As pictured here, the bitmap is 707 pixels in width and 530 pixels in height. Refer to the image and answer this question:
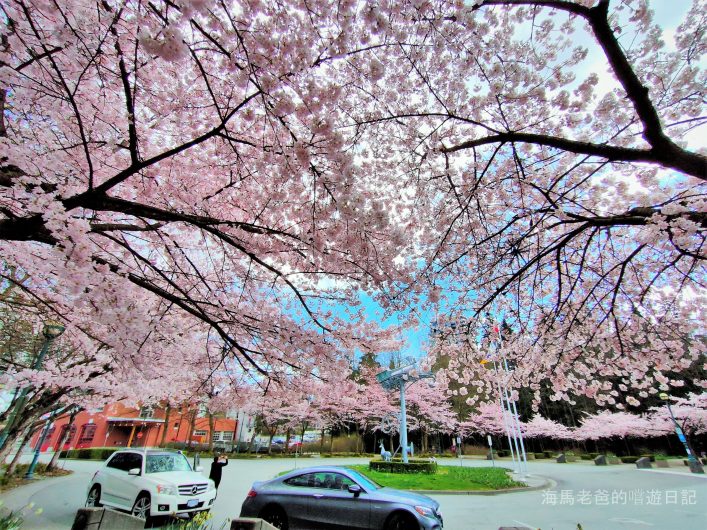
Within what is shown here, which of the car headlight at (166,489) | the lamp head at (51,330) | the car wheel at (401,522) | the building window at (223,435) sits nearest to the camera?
the car wheel at (401,522)

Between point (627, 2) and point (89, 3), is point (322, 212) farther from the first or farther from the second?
point (627, 2)

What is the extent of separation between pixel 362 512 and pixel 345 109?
21.2ft

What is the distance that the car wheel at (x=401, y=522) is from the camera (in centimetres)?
538

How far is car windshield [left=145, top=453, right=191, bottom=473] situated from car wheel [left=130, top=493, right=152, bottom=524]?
52 cm

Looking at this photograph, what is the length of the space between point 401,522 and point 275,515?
94.3 inches

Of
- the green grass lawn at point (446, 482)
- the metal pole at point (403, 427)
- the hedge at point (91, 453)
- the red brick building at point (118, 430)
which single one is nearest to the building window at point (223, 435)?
the red brick building at point (118, 430)

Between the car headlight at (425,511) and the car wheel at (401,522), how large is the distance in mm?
151

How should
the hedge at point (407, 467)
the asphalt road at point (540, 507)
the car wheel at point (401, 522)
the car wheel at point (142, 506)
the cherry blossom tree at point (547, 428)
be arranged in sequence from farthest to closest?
the cherry blossom tree at point (547, 428), the hedge at point (407, 467), the asphalt road at point (540, 507), the car wheel at point (142, 506), the car wheel at point (401, 522)

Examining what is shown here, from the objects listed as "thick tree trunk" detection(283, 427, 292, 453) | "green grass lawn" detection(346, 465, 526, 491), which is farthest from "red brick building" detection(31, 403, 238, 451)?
"green grass lawn" detection(346, 465, 526, 491)

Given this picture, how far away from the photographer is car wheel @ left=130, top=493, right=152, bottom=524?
6.38 meters

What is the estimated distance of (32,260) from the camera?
580cm

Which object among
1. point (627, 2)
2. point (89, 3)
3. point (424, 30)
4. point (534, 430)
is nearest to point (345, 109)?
point (424, 30)

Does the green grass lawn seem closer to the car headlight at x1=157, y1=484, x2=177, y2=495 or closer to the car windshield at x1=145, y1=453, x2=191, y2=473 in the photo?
the car windshield at x1=145, y1=453, x2=191, y2=473

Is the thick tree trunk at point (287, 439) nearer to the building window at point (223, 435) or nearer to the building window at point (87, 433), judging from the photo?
the building window at point (223, 435)
